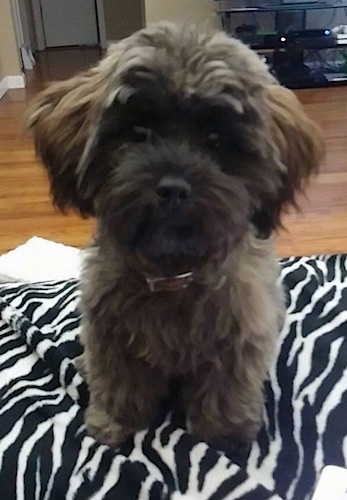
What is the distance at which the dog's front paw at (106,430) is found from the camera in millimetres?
1354

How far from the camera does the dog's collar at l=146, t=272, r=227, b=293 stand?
1.23m

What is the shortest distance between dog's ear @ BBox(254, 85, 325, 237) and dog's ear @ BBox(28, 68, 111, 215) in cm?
27

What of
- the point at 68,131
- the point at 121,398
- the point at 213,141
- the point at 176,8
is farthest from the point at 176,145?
the point at 176,8

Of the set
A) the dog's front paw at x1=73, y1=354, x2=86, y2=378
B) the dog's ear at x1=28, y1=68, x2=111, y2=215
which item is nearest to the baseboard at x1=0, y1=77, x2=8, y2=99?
the dog's front paw at x1=73, y1=354, x2=86, y2=378

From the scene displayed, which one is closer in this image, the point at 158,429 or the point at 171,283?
the point at 171,283

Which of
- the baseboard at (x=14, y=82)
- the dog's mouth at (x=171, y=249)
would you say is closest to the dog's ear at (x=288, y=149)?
the dog's mouth at (x=171, y=249)

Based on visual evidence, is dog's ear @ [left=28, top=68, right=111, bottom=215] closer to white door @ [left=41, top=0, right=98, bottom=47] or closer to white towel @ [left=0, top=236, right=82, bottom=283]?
white towel @ [left=0, top=236, right=82, bottom=283]

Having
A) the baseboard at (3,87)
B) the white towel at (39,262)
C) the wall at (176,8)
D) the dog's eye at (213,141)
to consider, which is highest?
the dog's eye at (213,141)

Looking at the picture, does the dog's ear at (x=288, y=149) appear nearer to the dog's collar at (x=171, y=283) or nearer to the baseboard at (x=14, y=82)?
the dog's collar at (x=171, y=283)

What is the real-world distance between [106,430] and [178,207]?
491 millimetres

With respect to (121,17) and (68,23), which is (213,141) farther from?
(68,23)

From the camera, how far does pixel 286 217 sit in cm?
201

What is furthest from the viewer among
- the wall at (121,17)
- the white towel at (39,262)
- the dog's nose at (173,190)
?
the wall at (121,17)

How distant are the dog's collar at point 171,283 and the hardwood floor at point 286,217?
48 cm
